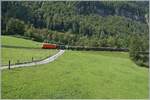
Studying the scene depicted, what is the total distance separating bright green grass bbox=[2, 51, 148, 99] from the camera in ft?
143

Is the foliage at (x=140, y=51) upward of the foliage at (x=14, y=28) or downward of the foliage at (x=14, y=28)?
downward

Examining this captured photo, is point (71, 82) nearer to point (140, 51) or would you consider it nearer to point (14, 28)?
point (140, 51)

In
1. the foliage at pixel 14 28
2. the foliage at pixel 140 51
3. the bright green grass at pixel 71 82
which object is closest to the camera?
the bright green grass at pixel 71 82

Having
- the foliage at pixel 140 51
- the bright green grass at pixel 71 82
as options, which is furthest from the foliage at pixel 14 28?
the bright green grass at pixel 71 82

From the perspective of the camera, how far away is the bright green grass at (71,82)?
4367 centimetres

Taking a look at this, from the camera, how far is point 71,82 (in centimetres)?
4984

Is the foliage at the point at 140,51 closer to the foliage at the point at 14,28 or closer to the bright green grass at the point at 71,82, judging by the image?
the bright green grass at the point at 71,82

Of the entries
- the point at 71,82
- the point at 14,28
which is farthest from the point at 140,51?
the point at 14,28

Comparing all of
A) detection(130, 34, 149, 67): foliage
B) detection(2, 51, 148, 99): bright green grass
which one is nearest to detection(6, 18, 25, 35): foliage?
detection(130, 34, 149, 67): foliage

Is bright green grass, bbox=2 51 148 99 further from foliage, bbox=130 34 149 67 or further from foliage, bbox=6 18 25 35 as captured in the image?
foliage, bbox=6 18 25 35

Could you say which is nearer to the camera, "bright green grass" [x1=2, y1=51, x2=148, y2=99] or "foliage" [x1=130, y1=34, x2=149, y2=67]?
"bright green grass" [x1=2, y1=51, x2=148, y2=99]

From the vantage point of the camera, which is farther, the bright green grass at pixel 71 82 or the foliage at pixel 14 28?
the foliage at pixel 14 28

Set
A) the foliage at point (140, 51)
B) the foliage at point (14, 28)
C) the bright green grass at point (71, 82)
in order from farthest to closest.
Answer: the foliage at point (14, 28) < the foliage at point (140, 51) < the bright green grass at point (71, 82)

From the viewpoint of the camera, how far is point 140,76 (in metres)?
64.6
